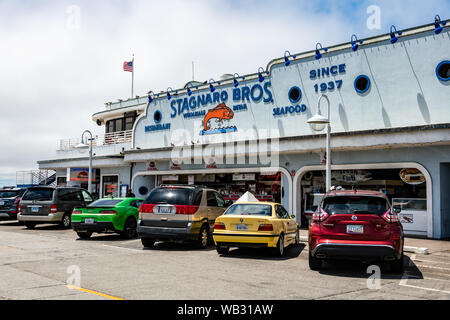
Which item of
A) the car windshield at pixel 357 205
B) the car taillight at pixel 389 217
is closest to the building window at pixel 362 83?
the car windshield at pixel 357 205

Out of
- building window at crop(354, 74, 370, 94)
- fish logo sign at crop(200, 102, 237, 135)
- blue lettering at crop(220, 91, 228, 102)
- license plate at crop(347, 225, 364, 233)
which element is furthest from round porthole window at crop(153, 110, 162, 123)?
license plate at crop(347, 225, 364, 233)

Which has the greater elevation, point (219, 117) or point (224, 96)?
point (224, 96)

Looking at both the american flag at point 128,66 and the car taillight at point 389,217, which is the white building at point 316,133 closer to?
the car taillight at point 389,217

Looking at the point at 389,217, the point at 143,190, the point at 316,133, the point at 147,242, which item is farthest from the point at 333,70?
the point at 143,190

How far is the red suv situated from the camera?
27.5ft

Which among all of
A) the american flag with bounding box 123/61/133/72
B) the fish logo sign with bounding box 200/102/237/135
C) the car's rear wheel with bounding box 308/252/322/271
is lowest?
the car's rear wheel with bounding box 308/252/322/271

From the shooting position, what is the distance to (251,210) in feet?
37.2

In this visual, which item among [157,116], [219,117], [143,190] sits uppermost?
[157,116]

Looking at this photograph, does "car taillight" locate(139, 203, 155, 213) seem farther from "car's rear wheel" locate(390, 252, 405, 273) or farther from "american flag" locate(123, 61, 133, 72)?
"american flag" locate(123, 61, 133, 72)

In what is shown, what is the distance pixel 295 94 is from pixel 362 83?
302 cm

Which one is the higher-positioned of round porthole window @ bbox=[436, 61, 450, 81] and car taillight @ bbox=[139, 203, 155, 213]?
round porthole window @ bbox=[436, 61, 450, 81]

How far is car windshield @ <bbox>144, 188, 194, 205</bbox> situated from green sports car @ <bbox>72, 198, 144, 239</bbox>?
98.9 inches

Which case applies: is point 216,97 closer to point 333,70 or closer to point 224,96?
point 224,96
